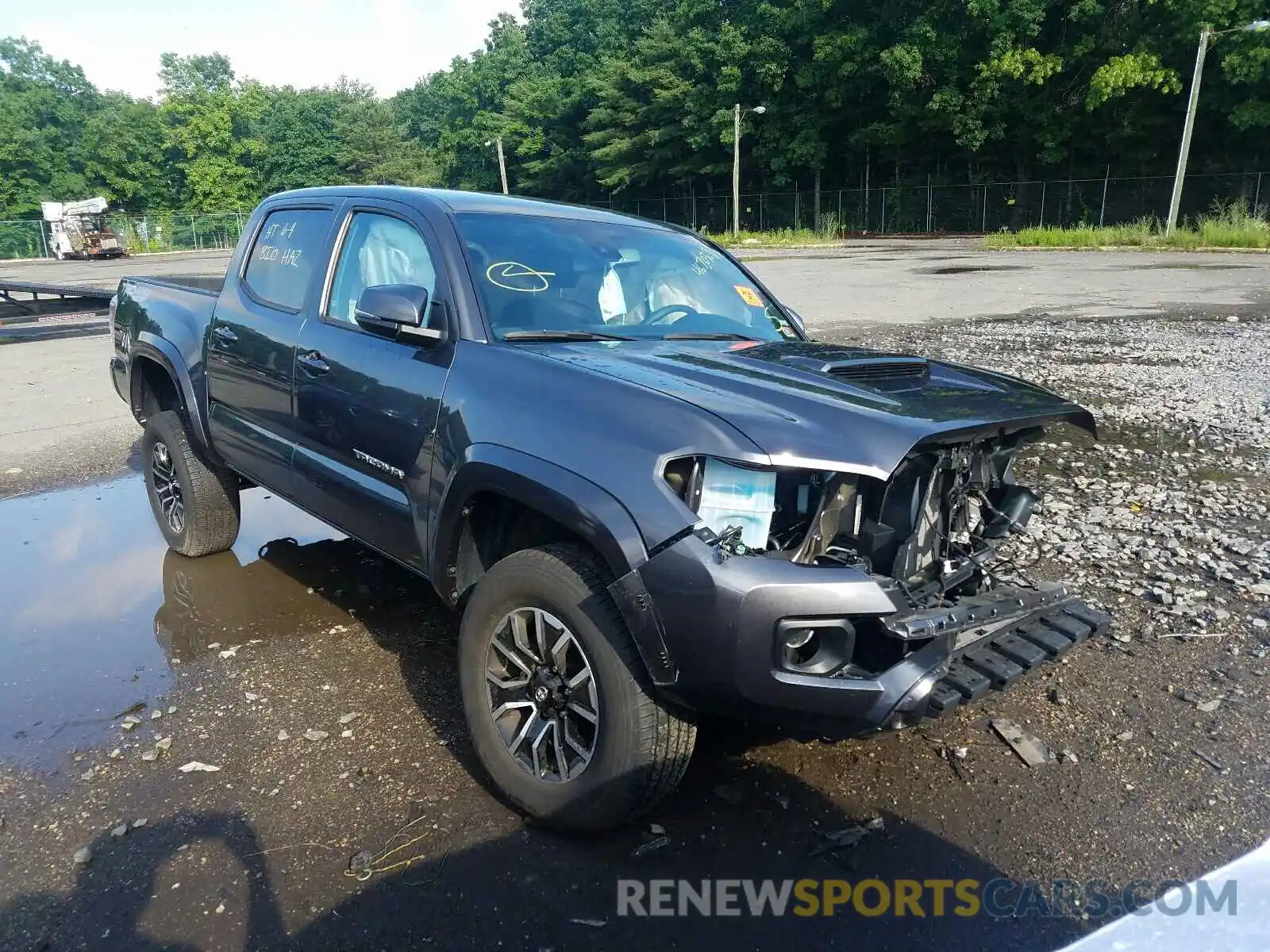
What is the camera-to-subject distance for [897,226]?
4931 centimetres

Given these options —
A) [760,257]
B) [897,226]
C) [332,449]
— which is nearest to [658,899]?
[332,449]

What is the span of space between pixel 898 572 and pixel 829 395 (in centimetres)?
55

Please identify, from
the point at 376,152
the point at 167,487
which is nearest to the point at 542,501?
the point at 167,487

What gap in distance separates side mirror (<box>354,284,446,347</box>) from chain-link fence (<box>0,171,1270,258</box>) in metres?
28.4

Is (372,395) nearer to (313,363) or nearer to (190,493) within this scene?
(313,363)

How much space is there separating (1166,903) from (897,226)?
51.7 metres

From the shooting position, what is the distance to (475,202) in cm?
367

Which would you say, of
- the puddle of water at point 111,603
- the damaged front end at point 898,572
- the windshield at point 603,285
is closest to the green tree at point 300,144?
the puddle of water at point 111,603

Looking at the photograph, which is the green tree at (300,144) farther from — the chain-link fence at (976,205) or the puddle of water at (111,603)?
the puddle of water at (111,603)

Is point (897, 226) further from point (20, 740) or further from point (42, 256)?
point (42, 256)

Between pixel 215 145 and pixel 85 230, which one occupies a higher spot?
pixel 215 145

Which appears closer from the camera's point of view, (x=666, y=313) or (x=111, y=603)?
(x=666, y=313)

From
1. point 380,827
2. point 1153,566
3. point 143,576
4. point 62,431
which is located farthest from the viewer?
point 62,431

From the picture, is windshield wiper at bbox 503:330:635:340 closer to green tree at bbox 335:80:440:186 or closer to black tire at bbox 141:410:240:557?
black tire at bbox 141:410:240:557
